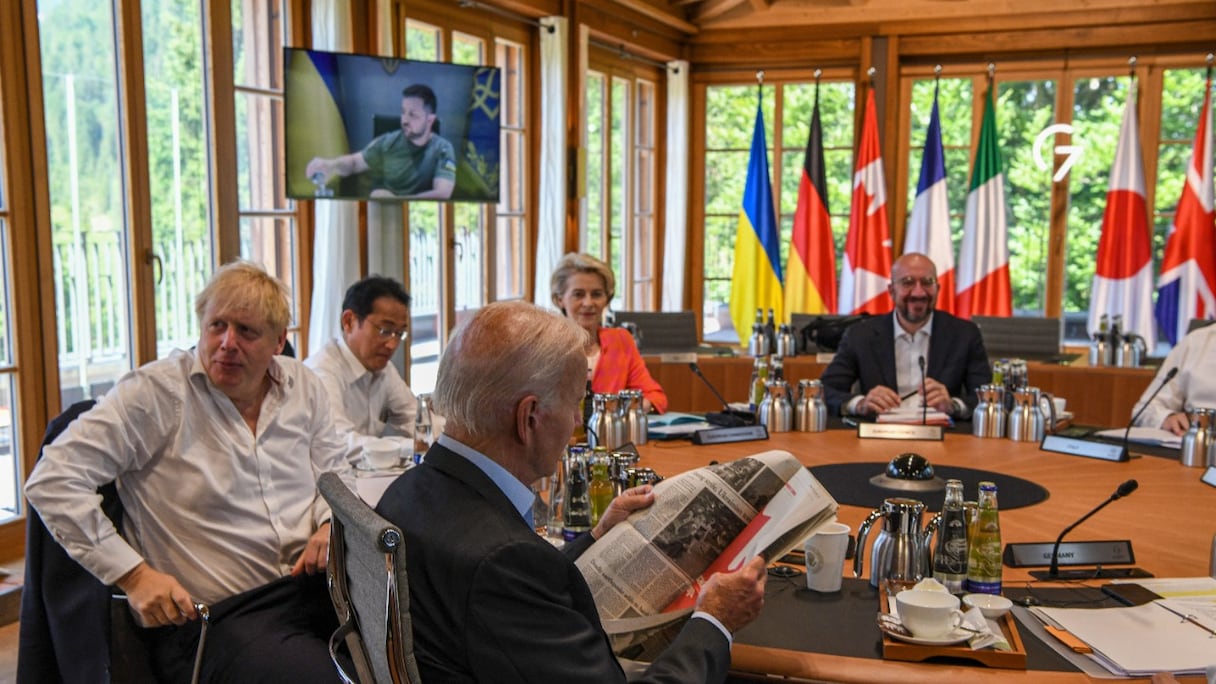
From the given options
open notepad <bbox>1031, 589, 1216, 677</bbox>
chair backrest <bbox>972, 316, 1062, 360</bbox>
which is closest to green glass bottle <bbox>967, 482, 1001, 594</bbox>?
open notepad <bbox>1031, 589, 1216, 677</bbox>

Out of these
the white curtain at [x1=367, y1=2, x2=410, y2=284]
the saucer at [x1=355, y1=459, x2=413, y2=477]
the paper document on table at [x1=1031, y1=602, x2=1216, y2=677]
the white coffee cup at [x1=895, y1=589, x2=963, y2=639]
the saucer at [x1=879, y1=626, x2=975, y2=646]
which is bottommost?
the paper document on table at [x1=1031, y1=602, x2=1216, y2=677]

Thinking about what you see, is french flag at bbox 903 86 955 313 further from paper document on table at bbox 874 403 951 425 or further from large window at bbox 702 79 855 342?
paper document on table at bbox 874 403 951 425

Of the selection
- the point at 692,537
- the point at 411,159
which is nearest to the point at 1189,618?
the point at 692,537

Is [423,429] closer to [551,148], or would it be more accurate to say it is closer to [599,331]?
[599,331]

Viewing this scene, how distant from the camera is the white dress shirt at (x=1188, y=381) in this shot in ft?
12.8

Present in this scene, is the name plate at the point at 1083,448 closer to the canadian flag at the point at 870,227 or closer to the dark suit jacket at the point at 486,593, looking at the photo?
the dark suit jacket at the point at 486,593

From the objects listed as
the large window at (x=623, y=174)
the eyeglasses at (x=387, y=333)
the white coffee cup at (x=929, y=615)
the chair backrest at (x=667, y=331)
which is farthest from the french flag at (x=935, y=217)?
the white coffee cup at (x=929, y=615)

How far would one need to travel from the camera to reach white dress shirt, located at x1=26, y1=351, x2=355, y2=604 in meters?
2.18

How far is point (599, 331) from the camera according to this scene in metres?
4.29

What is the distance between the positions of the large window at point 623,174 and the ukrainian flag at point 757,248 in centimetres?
71

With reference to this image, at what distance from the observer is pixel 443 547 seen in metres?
1.42

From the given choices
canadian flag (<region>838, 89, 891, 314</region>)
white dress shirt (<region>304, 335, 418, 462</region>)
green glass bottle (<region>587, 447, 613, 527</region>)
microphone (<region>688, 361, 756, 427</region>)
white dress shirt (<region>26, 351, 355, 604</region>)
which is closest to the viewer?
white dress shirt (<region>26, 351, 355, 604</region>)

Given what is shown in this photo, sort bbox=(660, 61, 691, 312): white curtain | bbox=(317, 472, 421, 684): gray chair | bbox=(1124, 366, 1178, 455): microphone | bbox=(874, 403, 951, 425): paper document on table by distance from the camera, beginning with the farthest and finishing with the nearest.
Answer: bbox=(660, 61, 691, 312): white curtain, bbox=(874, 403, 951, 425): paper document on table, bbox=(1124, 366, 1178, 455): microphone, bbox=(317, 472, 421, 684): gray chair

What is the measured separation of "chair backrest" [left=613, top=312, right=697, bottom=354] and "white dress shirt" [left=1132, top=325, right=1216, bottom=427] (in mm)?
2807
